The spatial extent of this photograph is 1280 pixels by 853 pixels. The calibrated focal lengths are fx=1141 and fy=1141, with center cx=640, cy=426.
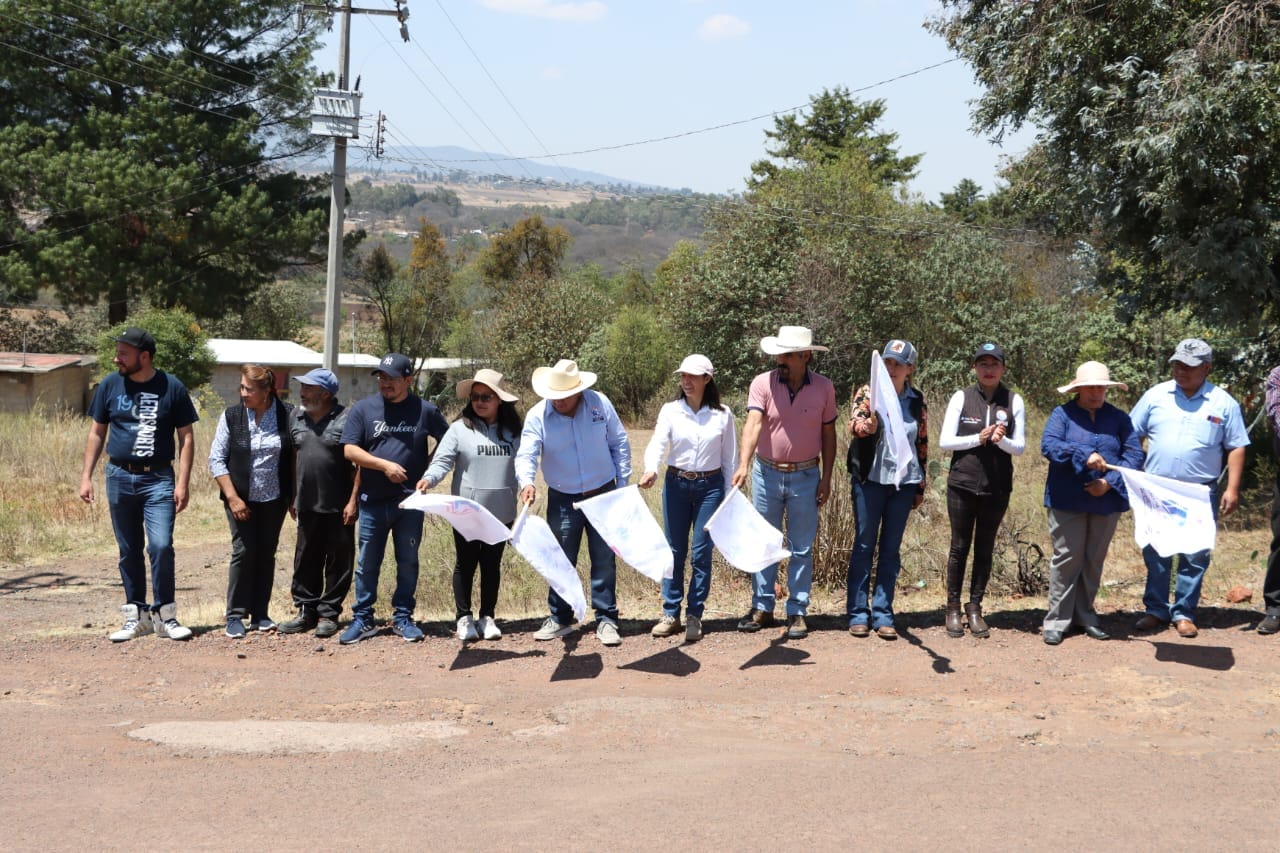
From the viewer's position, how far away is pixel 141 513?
780 centimetres

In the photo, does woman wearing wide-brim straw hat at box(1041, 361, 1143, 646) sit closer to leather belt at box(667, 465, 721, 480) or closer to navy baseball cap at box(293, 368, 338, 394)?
leather belt at box(667, 465, 721, 480)

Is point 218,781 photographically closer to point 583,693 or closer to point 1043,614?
point 583,693

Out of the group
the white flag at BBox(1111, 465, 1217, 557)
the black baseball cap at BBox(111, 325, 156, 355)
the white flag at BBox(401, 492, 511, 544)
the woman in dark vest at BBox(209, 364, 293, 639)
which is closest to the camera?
the white flag at BBox(401, 492, 511, 544)

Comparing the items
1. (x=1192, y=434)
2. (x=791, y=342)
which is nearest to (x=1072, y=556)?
(x=1192, y=434)

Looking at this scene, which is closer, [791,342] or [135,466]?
[791,342]

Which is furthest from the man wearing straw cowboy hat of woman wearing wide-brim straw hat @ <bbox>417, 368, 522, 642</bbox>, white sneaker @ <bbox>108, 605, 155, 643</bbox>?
white sneaker @ <bbox>108, 605, 155, 643</bbox>

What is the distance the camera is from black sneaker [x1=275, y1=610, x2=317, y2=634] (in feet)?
26.2

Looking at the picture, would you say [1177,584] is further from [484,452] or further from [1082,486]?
[484,452]

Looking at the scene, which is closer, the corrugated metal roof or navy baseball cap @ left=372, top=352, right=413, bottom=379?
navy baseball cap @ left=372, top=352, right=413, bottom=379

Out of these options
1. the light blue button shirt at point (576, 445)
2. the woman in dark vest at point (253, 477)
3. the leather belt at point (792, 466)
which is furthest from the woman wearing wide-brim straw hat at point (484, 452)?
the leather belt at point (792, 466)

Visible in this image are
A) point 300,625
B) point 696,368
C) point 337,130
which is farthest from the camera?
point 337,130

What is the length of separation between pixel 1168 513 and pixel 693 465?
3042 millimetres

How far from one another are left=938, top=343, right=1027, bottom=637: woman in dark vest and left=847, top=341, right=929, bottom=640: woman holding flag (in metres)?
0.23

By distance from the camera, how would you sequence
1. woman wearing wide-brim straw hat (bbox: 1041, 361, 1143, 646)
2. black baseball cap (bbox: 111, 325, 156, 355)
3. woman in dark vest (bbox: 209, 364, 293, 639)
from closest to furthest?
woman wearing wide-brim straw hat (bbox: 1041, 361, 1143, 646)
black baseball cap (bbox: 111, 325, 156, 355)
woman in dark vest (bbox: 209, 364, 293, 639)
